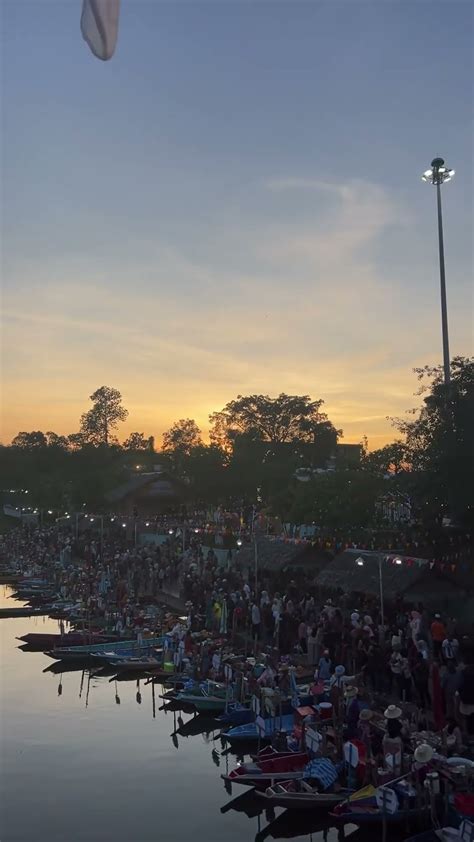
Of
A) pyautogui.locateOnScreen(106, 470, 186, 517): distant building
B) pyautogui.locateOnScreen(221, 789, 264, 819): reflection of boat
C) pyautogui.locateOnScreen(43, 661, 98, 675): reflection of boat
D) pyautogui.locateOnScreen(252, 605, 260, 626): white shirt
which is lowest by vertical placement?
pyautogui.locateOnScreen(221, 789, 264, 819): reflection of boat

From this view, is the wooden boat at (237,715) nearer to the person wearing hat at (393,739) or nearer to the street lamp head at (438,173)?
the person wearing hat at (393,739)

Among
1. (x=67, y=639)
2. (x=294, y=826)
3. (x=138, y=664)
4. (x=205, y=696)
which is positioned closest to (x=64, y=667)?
(x=67, y=639)

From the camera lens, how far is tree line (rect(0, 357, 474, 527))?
79.1 ft

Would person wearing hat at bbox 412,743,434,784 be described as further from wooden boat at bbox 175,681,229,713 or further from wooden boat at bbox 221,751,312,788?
wooden boat at bbox 175,681,229,713

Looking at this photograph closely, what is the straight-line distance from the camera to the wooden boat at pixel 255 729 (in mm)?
16312

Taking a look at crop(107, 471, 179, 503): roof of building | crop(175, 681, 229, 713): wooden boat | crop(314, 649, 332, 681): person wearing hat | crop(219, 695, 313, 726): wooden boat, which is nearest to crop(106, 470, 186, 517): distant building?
crop(107, 471, 179, 503): roof of building

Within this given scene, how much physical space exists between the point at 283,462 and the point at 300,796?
52.7 metres

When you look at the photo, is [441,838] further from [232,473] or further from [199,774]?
[232,473]

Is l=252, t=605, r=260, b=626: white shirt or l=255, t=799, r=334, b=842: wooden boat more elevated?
l=252, t=605, r=260, b=626: white shirt

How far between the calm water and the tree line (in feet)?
38.4

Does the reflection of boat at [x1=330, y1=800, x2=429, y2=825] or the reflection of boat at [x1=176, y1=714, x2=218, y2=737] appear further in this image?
the reflection of boat at [x1=176, y1=714, x2=218, y2=737]

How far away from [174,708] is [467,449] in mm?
12154

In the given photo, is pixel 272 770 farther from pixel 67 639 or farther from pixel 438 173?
pixel 438 173

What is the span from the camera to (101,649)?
2731 cm
